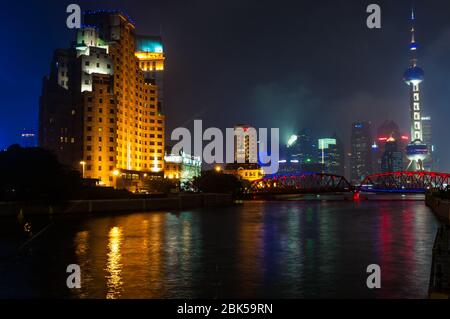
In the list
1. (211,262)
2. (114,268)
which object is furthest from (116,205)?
(114,268)

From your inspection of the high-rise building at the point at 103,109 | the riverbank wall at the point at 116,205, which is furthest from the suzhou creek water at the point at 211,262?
the high-rise building at the point at 103,109

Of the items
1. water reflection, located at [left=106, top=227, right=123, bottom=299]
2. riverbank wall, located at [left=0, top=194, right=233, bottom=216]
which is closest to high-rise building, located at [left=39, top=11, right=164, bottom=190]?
riverbank wall, located at [left=0, top=194, right=233, bottom=216]

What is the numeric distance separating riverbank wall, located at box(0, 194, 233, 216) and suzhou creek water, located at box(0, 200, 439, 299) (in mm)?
13391

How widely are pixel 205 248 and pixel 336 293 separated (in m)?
21.2

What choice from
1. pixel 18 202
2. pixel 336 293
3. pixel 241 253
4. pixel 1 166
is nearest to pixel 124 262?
pixel 241 253

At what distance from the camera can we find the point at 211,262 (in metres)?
37.2

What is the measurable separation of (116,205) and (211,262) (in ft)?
218

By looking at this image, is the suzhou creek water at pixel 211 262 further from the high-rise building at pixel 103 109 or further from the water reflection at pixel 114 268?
the high-rise building at pixel 103 109

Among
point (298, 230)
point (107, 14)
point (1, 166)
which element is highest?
point (107, 14)

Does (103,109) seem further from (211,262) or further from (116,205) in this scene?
(211,262)

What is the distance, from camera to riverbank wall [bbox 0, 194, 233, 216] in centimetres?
7806

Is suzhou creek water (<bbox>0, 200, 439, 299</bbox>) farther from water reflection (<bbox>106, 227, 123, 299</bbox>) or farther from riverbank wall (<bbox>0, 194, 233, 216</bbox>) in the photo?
riverbank wall (<bbox>0, 194, 233, 216</bbox>)

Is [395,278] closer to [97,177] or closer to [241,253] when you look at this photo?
[241,253]

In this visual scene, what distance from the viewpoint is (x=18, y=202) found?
78.6m
